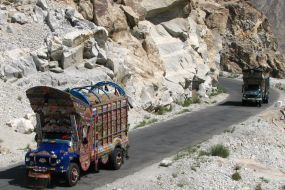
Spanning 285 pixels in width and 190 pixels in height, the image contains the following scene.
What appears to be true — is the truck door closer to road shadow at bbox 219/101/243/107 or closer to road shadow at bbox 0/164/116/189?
road shadow at bbox 0/164/116/189

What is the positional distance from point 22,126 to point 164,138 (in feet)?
27.5

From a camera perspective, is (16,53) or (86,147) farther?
(16,53)

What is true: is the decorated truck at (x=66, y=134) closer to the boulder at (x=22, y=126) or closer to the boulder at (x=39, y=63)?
the boulder at (x=22, y=126)

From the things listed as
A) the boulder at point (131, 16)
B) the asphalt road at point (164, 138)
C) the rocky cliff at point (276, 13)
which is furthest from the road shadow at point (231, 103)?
the rocky cliff at point (276, 13)

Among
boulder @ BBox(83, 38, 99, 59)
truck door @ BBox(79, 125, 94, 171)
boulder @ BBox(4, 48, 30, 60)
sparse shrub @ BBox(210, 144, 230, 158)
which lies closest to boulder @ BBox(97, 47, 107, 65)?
boulder @ BBox(83, 38, 99, 59)

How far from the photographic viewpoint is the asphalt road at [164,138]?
19.4 meters

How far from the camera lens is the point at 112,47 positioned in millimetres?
41562

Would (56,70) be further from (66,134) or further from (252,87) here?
(252,87)

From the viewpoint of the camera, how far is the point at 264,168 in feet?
74.2

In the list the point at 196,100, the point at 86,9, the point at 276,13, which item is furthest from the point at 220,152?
the point at 276,13

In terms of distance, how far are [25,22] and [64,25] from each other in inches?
114

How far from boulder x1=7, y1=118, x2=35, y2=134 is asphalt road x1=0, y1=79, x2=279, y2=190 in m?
5.65

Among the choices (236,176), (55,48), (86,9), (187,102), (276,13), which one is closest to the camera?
(236,176)

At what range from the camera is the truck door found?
18391 mm
